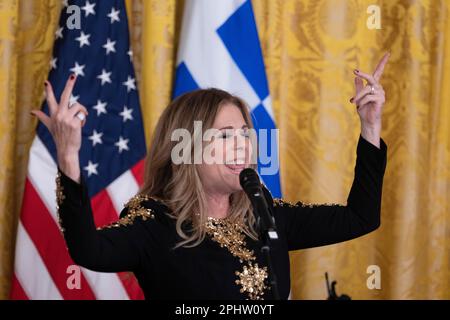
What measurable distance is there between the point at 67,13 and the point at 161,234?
1462mm

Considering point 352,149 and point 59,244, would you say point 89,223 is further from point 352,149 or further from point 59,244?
point 352,149

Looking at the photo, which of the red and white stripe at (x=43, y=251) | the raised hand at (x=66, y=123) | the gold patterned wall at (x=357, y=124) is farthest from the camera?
the gold patterned wall at (x=357, y=124)

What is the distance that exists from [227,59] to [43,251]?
45.7 inches

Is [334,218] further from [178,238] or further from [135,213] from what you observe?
[135,213]

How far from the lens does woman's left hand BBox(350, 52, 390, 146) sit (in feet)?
6.36

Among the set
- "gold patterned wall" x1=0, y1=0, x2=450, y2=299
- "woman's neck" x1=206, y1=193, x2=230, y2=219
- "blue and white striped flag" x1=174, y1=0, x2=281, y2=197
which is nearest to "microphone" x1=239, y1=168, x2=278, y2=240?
"woman's neck" x1=206, y1=193, x2=230, y2=219

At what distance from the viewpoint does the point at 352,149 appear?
3.27m

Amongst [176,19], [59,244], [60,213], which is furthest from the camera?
[176,19]

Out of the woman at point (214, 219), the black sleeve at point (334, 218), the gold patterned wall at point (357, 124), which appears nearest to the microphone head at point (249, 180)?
the woman at point (214, 219)

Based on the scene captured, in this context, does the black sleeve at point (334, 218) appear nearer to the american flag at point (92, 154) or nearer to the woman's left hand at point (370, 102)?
the woman's left hand at point (370, 102)

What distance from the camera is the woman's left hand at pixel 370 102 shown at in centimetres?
194

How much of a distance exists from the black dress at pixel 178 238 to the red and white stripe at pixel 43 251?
1.06 metres

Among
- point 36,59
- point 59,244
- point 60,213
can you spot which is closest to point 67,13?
point 36,59

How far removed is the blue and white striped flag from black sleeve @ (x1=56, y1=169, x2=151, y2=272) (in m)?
1.32
